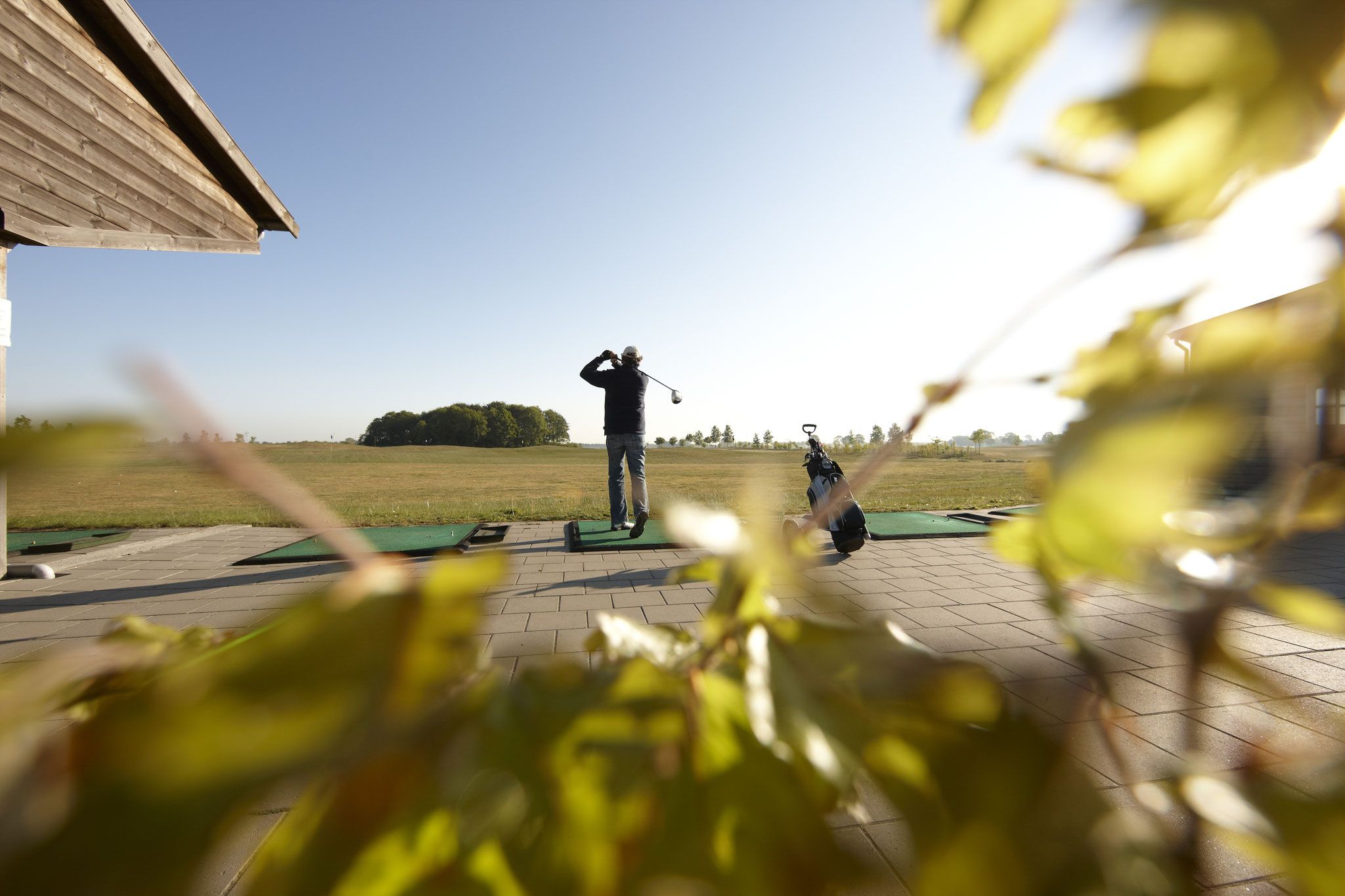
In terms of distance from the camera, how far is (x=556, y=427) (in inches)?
1267

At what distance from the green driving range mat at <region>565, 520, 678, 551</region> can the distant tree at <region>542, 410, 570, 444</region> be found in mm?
25079

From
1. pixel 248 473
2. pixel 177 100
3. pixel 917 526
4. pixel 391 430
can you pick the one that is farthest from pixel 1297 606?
pixel 391 430

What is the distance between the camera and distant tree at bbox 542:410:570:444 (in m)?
32.0

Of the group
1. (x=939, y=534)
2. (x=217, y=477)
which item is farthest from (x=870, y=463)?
(x=939, y=534)

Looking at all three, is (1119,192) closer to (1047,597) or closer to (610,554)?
(1047,597)

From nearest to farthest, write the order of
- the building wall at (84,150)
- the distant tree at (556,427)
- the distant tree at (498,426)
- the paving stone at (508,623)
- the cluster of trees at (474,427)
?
1. the paving stone at (508,623)
2. the building wall at (84,150)
3. the cluster of trees at (474,427)
4. the distant tree at (498,426)
5. the distant tree at (556,427)

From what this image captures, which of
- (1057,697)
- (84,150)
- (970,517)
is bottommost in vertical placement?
(970,517)

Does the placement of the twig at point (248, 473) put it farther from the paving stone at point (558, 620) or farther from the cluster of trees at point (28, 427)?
the paving stone at point (558, 620)

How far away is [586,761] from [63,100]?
6.35 metres

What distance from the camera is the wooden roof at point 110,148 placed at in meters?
3.73

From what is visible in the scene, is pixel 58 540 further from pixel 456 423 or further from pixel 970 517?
pixel 456 423

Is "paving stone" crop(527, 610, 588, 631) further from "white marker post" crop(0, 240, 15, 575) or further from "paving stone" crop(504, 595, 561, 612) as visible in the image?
"white marker post" crop(0, 240, 15, 575)

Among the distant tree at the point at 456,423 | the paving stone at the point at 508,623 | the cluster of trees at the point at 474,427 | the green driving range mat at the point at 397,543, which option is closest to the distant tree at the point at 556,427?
the cluster of trees at the point at 474,427

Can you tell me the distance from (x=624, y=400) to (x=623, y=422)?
27 centimetres
